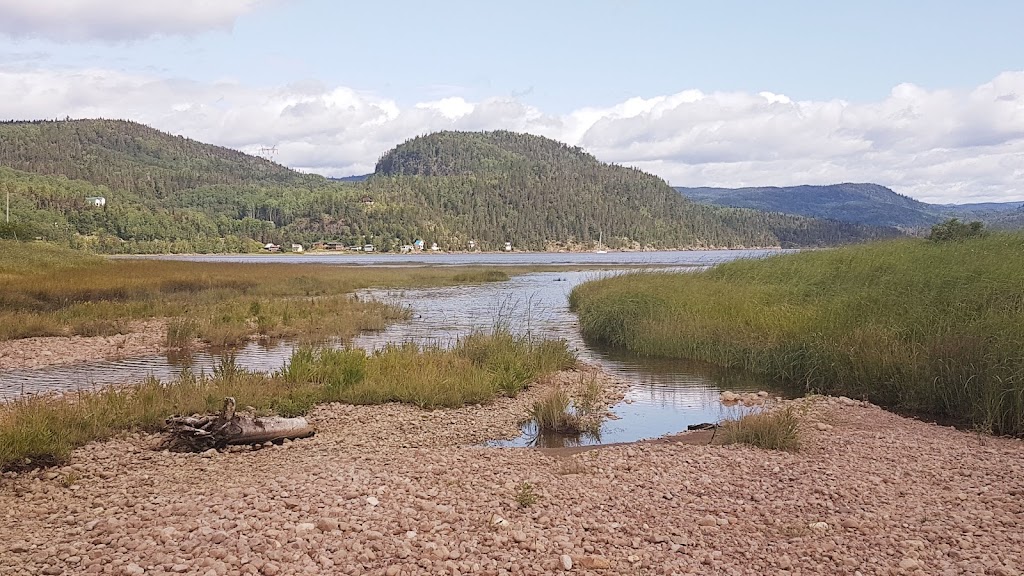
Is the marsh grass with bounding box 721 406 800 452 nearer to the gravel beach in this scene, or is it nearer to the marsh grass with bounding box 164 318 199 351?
the gravel beach

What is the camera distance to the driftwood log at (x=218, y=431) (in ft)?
34.9

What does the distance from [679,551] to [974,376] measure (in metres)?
8.51

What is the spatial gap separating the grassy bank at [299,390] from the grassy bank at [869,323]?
15.9ft

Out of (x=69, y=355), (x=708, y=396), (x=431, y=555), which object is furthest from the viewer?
(x=69, y=355)

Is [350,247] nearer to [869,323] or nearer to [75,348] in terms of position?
[75,348]

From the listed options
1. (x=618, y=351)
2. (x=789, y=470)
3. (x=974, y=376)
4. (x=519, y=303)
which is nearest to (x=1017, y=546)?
(x=789, y=470)

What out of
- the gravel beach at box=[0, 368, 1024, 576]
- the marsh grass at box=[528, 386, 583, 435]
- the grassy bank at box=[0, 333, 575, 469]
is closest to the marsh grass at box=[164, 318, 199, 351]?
the grassy bank at box=[0, 333, 575, 469]

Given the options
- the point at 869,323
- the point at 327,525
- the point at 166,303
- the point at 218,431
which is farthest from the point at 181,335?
the point at 869,323

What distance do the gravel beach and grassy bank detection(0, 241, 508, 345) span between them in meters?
15.4

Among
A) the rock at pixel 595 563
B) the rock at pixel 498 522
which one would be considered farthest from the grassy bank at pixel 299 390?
the rock at pixel 595 563

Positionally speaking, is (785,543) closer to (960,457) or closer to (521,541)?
(521,541)

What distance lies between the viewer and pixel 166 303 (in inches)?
1225

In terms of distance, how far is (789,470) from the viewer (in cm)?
932

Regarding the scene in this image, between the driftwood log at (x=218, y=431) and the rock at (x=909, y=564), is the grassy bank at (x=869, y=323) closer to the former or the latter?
the rock at (x=909, y=564)
